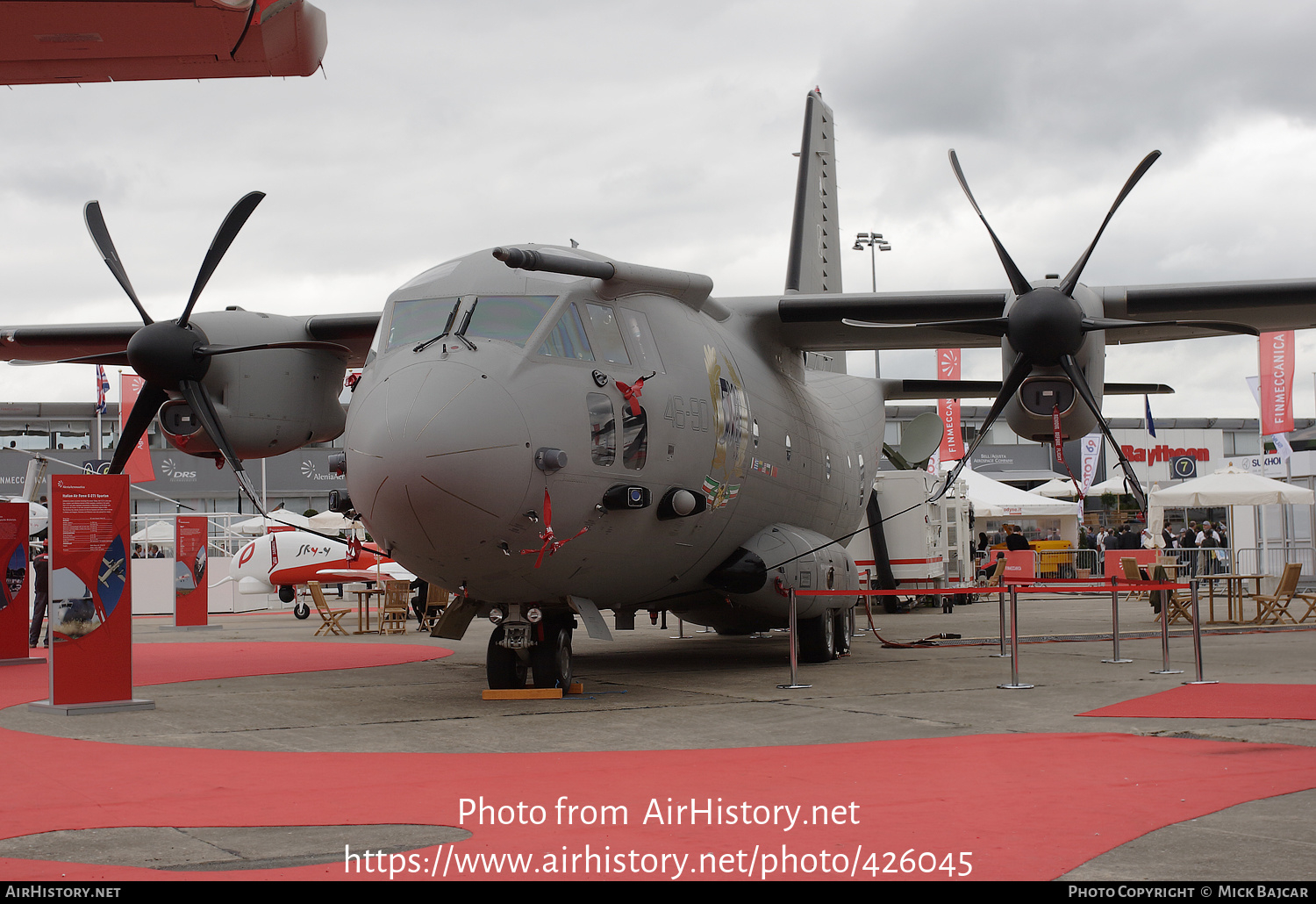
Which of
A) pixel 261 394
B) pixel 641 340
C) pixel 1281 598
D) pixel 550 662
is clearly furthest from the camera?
pixel 1281 598

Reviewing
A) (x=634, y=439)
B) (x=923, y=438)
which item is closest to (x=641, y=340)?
(x=634, y=439)

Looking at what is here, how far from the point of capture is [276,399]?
14555 millimetres

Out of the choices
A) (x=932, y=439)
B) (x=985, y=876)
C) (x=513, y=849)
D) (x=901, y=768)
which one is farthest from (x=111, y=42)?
(x=932, y=439)

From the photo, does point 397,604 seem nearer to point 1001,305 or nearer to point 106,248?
point 106,248

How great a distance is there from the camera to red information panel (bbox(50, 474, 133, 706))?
10359 mm

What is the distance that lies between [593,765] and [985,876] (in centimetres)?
329

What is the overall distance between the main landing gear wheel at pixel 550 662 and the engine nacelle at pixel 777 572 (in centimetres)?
207

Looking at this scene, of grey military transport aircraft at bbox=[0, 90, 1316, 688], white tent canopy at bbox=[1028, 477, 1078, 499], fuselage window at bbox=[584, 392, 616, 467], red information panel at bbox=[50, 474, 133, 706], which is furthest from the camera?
white tent canopy at bbox=[1028, 477, 1078, 499]

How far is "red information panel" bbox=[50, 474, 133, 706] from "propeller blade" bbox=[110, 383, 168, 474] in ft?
10.4

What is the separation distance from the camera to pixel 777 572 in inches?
491

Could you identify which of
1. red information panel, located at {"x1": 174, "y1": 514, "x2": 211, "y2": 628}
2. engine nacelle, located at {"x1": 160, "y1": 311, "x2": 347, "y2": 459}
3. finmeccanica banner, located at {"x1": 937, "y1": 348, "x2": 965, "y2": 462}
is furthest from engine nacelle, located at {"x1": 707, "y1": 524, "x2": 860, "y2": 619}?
finmeccanica banner, located at {"x1": 937, "y1": 348, "x2": 965, "y2": 462}

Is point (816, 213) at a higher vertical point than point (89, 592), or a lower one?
higher

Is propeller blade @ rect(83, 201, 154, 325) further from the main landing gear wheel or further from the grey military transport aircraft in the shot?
the main landing gear wheel

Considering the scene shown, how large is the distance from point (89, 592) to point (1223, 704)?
382 inches
